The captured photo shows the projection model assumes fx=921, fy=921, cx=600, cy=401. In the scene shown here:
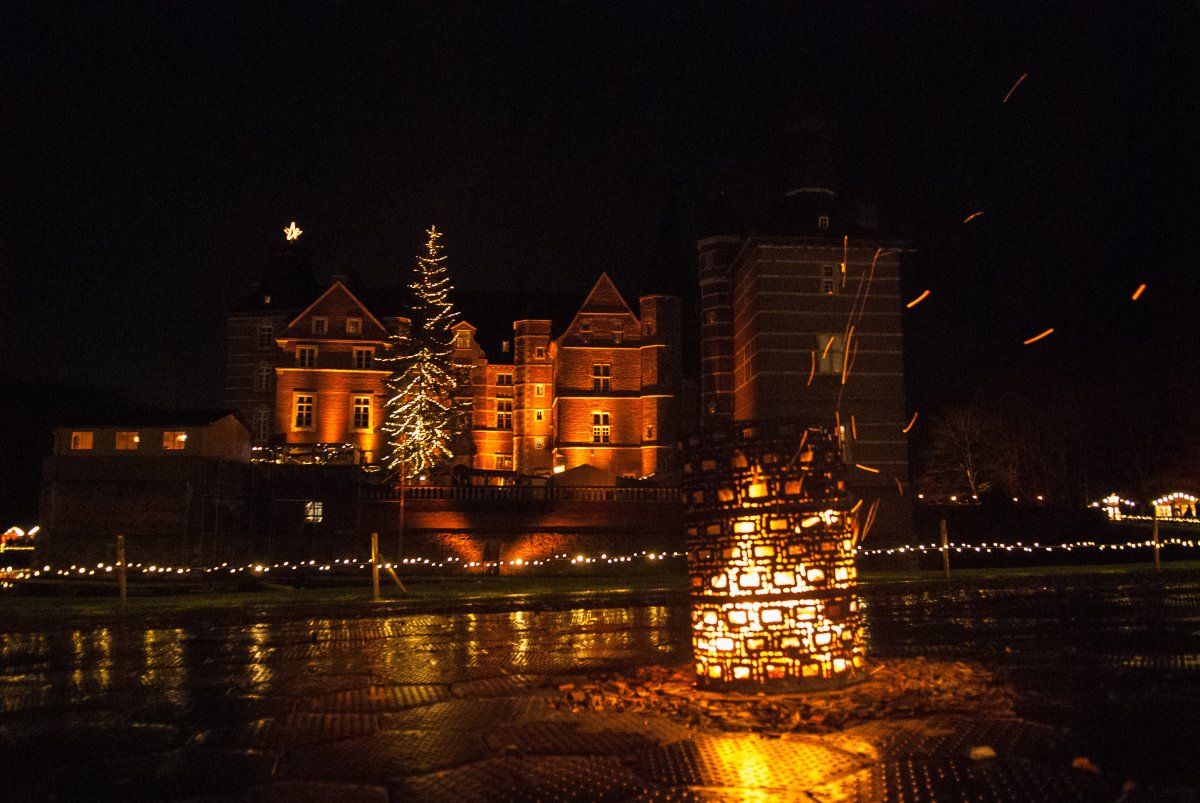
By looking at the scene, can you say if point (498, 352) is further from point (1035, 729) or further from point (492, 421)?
point (1035, 729)

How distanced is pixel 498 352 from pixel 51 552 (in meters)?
29.5

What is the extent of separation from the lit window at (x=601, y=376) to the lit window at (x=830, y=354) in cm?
1398

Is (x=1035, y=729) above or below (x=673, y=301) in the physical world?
below

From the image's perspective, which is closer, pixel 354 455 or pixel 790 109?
pixel 354 455

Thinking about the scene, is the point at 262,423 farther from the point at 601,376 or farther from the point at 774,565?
the point at 774,565

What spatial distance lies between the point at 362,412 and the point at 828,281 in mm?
27473

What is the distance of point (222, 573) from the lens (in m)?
32.9

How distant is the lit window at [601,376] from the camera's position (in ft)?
183

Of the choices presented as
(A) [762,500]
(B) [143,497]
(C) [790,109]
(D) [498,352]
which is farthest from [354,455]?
(A) [762,500]

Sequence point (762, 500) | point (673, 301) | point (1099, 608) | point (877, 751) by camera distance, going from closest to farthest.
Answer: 1. point (877, 751)
2. point (762, 500)
3. point (1099, 608)
4. point (673, 301)

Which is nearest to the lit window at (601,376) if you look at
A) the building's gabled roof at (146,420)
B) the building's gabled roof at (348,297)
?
the building's gabled roof at (348,297)

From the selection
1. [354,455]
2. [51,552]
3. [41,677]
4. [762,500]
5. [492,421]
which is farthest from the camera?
[492,421]

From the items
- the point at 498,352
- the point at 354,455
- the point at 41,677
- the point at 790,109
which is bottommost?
the point at 41,677

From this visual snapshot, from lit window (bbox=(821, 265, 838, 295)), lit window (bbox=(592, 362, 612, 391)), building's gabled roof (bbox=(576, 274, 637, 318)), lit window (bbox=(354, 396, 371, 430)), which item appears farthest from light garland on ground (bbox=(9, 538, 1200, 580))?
building's gabled roof (bbox=(576, 274, 637, 318))
